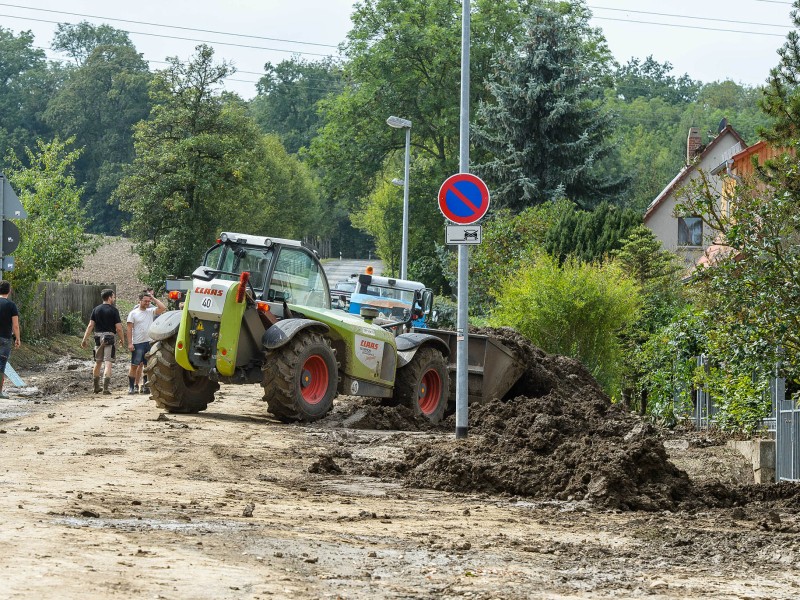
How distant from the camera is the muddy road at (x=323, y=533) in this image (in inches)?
259

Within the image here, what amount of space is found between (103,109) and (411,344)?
97.4 meters

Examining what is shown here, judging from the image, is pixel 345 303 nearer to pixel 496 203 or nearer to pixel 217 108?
pixel 496 203

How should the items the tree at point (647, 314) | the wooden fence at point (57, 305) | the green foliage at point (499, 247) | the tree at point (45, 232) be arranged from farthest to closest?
the green foliage at point (499, 247)
the wooden fence at point (57, 305)
the tree at point (45, 232)
the tree at point (647, 314)

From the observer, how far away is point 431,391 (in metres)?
19.4

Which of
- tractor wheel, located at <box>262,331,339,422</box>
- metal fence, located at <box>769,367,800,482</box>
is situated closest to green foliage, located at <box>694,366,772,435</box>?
metal fence, located at <box>769,367,800,482</box>

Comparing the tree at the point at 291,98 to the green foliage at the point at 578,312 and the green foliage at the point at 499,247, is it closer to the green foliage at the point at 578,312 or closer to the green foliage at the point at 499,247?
the green foliage at the point at 499,247

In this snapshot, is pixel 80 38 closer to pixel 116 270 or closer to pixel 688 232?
pixel 116 270

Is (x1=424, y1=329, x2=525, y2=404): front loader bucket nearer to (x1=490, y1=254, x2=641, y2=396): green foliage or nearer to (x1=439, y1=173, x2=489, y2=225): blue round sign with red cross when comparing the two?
(x1=490, y1=254, x2=641, y2=396): green foliage

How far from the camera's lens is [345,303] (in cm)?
2928


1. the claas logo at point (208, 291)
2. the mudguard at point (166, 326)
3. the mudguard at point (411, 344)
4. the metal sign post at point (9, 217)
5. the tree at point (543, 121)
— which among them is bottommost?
the mudguard at point (411, 344)

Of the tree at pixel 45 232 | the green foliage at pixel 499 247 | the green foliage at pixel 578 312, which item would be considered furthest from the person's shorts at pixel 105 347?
the green foliage at pixel 499 247

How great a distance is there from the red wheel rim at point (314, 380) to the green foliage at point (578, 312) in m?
6.47

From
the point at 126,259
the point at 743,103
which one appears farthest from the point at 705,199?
the point at 743,103

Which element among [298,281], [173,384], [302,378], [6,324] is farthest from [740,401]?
[6,324]
